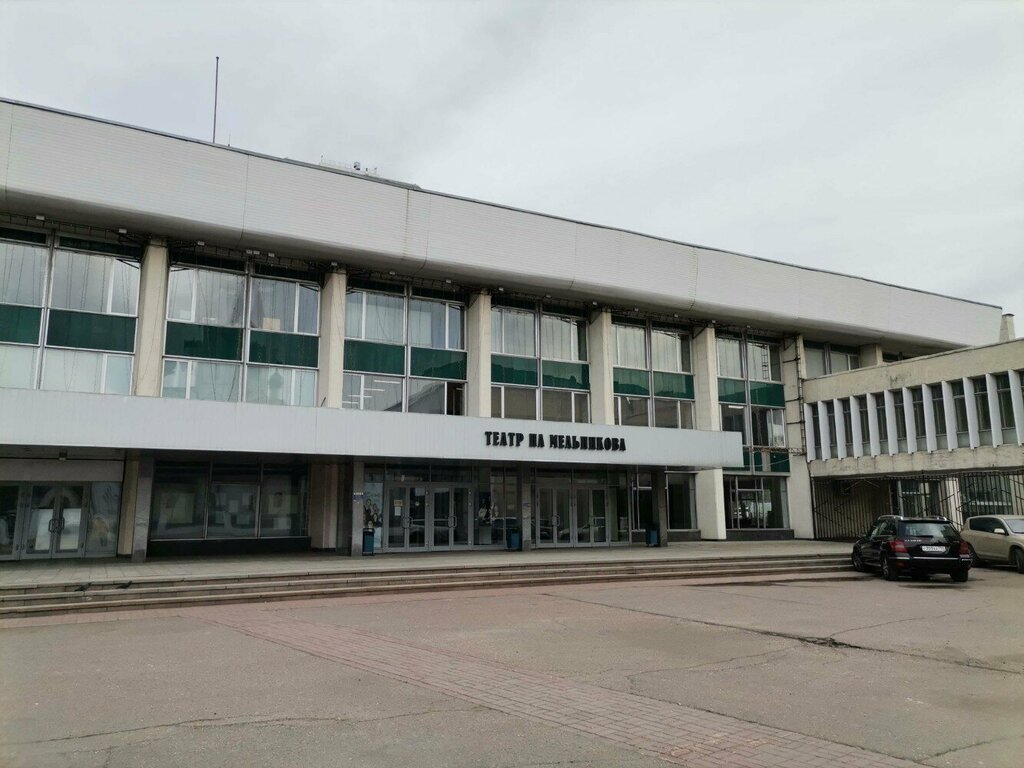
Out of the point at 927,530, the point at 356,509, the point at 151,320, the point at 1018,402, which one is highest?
the point at 151,320

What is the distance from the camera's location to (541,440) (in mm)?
24266

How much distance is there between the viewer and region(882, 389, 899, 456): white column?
29891mm

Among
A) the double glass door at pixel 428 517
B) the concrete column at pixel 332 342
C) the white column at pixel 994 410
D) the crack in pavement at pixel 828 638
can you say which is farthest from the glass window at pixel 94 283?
the white column at pixel 994 410

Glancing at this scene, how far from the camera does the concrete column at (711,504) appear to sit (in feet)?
101

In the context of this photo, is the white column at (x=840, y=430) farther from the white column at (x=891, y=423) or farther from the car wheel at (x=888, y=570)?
the car wheel at (x=888, y=570)

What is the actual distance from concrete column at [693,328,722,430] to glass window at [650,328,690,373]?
1.40ft

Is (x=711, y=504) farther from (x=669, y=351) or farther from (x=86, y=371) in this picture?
(x=86, y=371)

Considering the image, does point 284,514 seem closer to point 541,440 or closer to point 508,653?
point 541,440

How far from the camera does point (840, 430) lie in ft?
105

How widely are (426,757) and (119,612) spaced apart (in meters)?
10.8

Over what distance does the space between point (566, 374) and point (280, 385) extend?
1050 cm

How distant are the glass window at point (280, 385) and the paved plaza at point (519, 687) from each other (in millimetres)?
10872

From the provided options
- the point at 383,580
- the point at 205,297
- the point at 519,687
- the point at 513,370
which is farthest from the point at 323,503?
the point at 519,687

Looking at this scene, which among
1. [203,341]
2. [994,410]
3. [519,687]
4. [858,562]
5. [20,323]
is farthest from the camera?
[994,410]
